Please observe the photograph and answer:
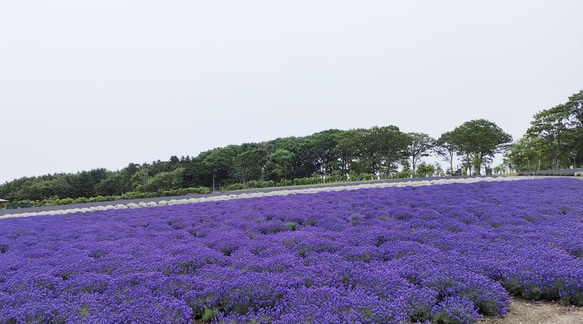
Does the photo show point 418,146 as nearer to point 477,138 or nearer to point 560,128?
point 477,138

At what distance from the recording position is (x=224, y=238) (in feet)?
26.5

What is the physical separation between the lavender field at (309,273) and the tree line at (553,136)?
58.9 meters

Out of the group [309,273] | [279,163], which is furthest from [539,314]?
[279,163]

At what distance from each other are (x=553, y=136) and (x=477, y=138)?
539 inches

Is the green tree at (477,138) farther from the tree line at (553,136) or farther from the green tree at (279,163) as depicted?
the green tree at (279,163)

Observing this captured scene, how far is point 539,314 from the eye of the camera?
4363mm

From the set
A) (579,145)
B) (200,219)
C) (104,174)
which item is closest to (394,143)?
(579,145)

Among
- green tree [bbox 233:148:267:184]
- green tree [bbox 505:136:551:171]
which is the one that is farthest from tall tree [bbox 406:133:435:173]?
green tree [bbox 233:148:267:184]

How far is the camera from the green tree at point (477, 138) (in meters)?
55.5

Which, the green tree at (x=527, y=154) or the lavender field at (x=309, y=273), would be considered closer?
the lavender field at (x=309, y=273)

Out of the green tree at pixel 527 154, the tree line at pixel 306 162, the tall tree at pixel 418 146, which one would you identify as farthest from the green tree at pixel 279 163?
the green tree at pixel 527 154

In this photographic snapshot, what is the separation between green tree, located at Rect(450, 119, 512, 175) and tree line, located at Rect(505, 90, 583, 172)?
16.1 feet

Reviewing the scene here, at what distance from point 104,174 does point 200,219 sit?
87438 millimetres

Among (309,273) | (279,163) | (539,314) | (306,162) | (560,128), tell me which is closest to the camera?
(539,314)
